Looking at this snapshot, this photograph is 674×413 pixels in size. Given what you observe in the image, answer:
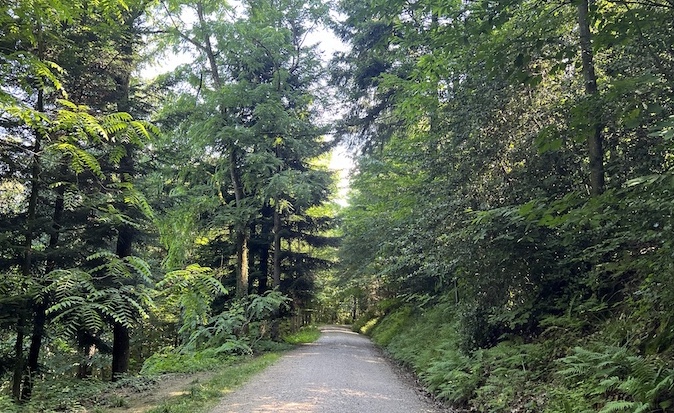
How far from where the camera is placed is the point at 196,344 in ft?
50.4

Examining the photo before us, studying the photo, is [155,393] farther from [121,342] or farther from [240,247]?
[240,247]

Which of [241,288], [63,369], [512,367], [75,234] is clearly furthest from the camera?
[241,288]

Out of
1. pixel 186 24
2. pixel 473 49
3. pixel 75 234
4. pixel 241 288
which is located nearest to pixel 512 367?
pixel 473 49

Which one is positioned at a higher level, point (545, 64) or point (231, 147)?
point (231, 147)

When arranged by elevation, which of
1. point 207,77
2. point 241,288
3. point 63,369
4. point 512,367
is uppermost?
point 207,77

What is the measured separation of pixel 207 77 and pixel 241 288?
8206mm

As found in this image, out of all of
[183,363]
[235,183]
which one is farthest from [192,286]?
[235,183]

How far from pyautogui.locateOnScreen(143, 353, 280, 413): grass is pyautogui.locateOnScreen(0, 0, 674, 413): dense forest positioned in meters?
1.45

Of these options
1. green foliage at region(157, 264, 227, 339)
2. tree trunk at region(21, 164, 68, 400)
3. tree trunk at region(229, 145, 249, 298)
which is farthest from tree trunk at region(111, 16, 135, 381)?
green foliage at region(157, 264, 227, 339)

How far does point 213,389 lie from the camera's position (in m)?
8.42

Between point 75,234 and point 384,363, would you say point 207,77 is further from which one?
point 384,363

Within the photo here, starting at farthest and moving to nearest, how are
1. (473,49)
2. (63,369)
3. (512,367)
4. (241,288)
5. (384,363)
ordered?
1. (241,288)
2. (63,369)
3. (384,363)
4. (473,49)
5. (512,367)

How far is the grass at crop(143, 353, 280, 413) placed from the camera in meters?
6.86

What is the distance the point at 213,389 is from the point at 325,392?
216 centimetres
